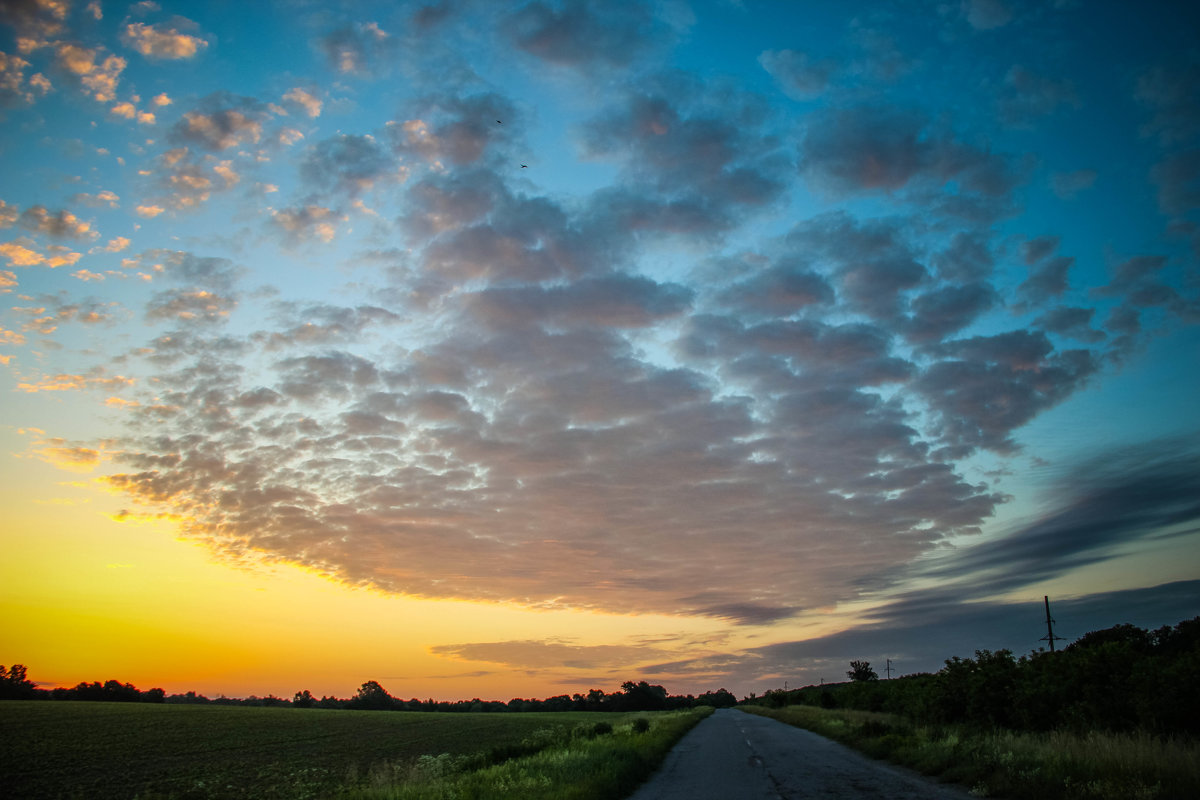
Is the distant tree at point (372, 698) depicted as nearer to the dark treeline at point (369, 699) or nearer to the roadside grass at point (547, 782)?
the dark treeline at point (369, 699)

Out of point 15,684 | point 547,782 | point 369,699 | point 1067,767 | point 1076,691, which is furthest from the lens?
point 369,699

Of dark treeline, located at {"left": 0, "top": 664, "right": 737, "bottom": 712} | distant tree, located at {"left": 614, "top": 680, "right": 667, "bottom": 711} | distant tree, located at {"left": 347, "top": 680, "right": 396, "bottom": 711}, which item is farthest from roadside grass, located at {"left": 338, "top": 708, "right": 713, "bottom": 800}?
distant tree, located at {"left": 614, "top": 680, "right": 667, "bottom": 711}

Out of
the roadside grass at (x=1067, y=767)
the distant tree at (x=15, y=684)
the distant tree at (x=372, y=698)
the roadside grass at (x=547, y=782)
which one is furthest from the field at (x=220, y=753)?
the distant tree at (x=372, y=698)

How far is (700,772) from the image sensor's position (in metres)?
18.5

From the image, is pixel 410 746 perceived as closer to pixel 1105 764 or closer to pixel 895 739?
pixel 895 739

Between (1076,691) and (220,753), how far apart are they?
147ft

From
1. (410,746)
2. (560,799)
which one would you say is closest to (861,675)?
(410,746)

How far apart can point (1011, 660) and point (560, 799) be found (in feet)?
89.4

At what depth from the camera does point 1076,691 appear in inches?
886

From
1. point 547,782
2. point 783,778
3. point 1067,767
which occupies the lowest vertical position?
point 783,778

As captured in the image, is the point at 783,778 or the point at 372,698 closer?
the point at 783,778

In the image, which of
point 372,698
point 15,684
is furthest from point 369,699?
point 15,684

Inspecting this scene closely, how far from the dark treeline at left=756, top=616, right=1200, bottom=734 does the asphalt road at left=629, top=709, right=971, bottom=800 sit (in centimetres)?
747

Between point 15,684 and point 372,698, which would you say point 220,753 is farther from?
point 372,698
